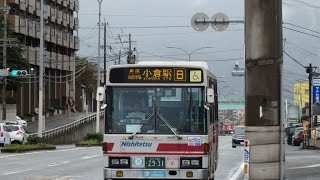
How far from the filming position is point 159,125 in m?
13.4

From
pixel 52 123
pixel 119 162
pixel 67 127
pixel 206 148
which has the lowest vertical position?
pixel 67 127

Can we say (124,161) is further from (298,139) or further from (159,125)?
(298,139)

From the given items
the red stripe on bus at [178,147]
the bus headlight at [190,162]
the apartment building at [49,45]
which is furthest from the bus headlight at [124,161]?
the apartment building at [49,45]

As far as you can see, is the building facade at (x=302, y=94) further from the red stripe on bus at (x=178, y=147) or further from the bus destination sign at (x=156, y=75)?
the red stripe on bus at (x=178, y=147)

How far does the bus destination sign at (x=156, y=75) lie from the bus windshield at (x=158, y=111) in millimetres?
202

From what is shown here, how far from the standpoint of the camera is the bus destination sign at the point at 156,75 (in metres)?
13.6

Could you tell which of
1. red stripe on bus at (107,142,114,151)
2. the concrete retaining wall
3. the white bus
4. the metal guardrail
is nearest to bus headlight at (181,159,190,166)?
the white bus

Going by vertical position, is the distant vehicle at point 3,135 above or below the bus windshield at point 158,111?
below

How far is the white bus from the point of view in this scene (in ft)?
43.6

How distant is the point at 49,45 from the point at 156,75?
72.9 meters

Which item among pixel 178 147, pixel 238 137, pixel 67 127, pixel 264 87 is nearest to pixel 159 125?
pixel 178 147

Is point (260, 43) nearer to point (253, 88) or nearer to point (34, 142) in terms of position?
point (253, 88)

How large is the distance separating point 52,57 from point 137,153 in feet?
238

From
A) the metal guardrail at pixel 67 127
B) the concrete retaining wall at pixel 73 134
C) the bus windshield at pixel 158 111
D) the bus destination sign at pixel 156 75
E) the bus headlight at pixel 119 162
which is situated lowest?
the concrete retaining wall at pixel 73 134
